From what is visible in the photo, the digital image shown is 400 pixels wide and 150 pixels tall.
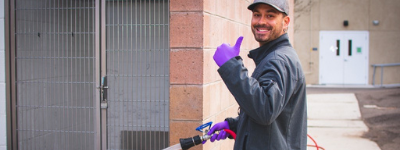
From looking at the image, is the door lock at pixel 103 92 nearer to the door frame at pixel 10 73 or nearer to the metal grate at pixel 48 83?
the door frame at pixel 10 73

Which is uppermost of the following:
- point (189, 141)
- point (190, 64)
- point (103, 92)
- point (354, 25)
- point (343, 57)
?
point (354, 25)

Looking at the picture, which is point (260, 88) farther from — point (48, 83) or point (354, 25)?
point (354, 25)

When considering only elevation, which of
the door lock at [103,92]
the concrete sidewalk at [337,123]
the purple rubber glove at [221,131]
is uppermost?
the door lock at [103,92]

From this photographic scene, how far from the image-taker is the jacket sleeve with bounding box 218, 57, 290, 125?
2.07 metres

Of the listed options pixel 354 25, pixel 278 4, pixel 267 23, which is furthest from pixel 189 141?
pixel 354 25

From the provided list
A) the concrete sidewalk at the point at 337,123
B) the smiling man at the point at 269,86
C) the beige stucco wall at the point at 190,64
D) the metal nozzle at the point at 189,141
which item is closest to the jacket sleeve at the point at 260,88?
the smiling man at the point at 269,86

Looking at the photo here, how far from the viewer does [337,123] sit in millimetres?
9273

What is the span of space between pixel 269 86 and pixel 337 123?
769 centimetres

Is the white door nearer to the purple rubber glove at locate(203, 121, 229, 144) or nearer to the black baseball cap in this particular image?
the purple rubber glove at locate(203, 121, 229, 144)

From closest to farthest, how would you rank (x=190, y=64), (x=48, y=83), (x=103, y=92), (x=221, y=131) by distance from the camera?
(x=221, y=131) < (x=190, y=64) < (x=103, y=92) < (x=48, y=83)

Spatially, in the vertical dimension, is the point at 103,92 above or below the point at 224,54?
below

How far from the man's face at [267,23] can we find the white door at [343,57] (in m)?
16.7

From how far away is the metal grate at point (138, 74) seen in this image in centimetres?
429

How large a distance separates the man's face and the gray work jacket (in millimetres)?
48
